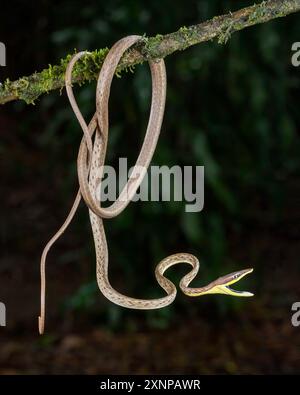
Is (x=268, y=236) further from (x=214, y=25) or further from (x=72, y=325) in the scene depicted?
(x=214, y=25)

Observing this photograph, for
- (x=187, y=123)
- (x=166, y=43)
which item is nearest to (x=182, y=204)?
(x=187, y=123)

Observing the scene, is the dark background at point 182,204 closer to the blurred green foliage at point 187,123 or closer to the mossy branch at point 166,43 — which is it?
the blurred green foliage at point 187,123

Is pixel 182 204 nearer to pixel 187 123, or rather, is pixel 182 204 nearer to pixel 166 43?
pixel 187 123

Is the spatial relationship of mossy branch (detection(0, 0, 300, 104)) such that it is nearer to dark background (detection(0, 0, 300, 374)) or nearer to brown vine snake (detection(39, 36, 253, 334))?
brown vine snake (detection(39, 36, 253, 334))

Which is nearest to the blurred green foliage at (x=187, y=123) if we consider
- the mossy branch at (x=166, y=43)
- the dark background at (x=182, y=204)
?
the dark background at (x=182, y=204)

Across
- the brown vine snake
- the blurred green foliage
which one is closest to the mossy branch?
the brown vine snake
